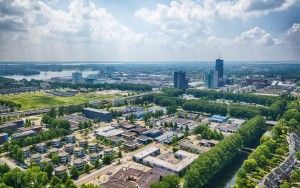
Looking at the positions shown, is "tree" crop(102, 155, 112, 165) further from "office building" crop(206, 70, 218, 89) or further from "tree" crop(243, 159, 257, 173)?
"office building" crop(206, 70, 218, 89)

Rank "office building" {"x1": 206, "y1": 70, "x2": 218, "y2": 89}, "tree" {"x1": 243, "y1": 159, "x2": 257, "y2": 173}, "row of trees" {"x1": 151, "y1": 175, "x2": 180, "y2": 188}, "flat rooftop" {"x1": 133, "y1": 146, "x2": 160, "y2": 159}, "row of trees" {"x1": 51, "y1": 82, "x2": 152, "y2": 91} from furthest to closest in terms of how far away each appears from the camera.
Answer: "office building" {"x1": 206, "y1": 70, "x2": 218, "y2": 89} → "row of trees" {"x1": 51, "y1": 82, "x2": 152, "y2": 91} → "flat rooftop" {"x1": 133, "y1": 146, "x2": 160, "y2": 159} → "tree" {"x1": 243, "y1": 159, "x2": 257, "y2": 173} → "row of trees" {"x1": 151, "y1": 175, "x2": 180, "y2": 188}

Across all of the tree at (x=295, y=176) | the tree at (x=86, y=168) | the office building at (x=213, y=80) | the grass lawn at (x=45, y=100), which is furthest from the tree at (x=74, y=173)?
the office building at (x=213, y=80)

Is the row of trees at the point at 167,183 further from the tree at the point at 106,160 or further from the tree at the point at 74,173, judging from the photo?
the tree at the point at 106,160

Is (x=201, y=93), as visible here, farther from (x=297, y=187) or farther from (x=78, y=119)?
(x=297, y=187)

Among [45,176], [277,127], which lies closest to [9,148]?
[45,176]

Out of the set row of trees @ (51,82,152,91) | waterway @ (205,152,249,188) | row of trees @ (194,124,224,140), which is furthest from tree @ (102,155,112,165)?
row of trees @ (51,82,152,91)

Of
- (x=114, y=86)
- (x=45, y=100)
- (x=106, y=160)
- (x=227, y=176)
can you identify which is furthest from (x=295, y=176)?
(x=114, y=86)
